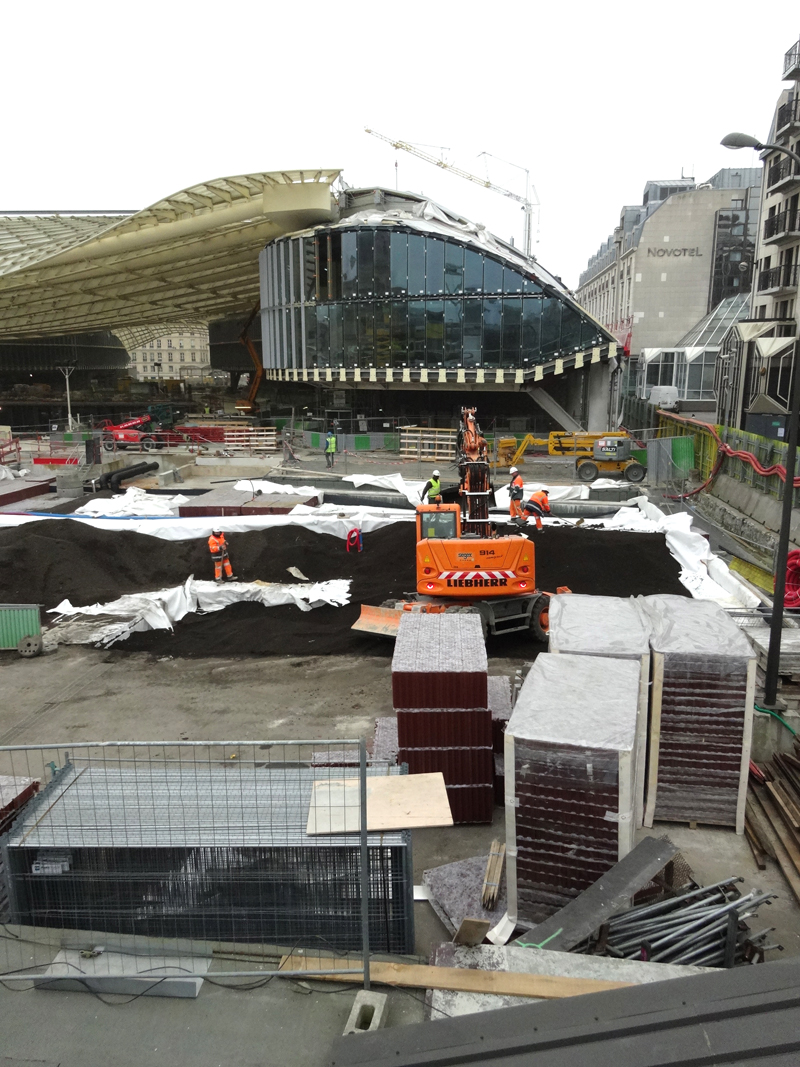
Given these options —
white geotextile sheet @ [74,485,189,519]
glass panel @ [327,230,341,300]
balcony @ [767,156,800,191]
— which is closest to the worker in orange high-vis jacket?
white geotextile sheet @ [74,485,189,519]

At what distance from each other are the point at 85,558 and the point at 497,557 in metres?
9.80

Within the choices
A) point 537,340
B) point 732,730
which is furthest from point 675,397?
point 732,730

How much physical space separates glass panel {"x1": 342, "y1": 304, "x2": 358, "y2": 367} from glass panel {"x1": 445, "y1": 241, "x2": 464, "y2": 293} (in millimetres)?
4887

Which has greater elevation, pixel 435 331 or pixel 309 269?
pixel 309 269

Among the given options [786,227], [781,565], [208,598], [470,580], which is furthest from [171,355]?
[781,565]

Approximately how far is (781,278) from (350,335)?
20.0 metres

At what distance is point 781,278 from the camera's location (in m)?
33.8

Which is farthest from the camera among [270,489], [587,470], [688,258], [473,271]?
[688,258]

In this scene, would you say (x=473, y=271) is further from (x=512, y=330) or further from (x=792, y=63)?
(x=792, y=63)

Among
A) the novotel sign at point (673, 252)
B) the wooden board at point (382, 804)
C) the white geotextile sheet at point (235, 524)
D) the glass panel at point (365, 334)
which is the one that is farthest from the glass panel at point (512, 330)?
the wooden board at point (382, 804)

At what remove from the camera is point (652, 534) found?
57.1ft

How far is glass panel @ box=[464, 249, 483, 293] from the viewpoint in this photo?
36562 millimetres

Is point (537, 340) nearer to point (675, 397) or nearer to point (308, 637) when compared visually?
point (675, 397)

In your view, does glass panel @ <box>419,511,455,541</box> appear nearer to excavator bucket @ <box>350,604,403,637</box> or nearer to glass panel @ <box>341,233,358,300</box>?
excavator bucket @ <box>350,604,403,637</box>
